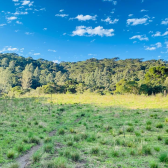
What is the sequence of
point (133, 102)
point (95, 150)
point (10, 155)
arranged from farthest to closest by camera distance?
point (133, 102)
point (95, 150)
point (10, 155)

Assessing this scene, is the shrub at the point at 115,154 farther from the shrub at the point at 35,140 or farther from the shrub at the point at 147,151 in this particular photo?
the shrub at the point at 35,140

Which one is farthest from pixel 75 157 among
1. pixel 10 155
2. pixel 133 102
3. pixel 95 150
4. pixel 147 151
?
pixel 133 102

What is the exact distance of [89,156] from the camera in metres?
5.05

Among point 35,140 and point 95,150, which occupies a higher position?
point 95,150

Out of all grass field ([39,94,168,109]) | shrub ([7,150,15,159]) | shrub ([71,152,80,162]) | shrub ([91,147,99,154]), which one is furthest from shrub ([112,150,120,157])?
grass field ([39,94,168,109])

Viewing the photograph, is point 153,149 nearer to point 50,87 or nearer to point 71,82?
point 50,87

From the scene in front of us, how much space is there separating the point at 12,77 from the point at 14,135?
218 ft

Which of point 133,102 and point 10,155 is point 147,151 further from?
point 133,102

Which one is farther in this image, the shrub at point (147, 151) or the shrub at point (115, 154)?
the shrub at point (147, 151)

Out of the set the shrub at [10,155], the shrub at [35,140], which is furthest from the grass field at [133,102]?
the shrub at [10,155]

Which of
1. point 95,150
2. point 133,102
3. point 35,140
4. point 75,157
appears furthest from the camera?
point 133,102

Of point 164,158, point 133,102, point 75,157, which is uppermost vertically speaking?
point 133,102

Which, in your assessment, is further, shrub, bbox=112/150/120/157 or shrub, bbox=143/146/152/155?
shrub, bbox=143/146/152/155

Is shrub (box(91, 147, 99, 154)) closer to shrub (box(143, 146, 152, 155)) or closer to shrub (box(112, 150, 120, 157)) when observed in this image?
shrub (box(112, 150, 120, 157))
